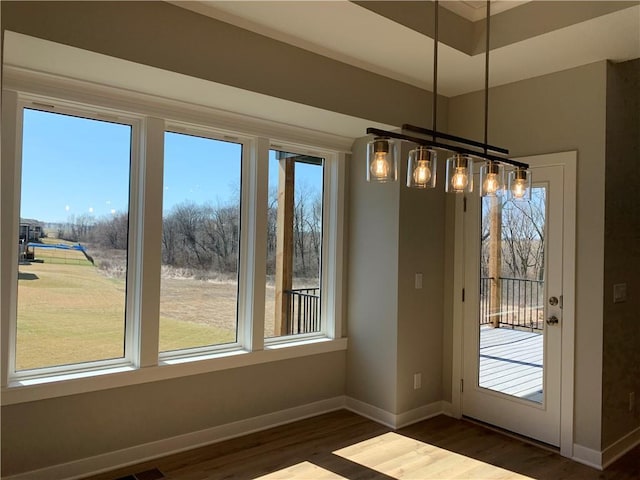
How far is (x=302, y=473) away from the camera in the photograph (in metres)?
3.02

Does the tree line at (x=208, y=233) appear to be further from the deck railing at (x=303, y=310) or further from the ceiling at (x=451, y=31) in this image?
the ceiling at (x=451, y=31)

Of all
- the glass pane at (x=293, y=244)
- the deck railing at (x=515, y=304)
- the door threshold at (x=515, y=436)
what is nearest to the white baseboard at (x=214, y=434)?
the door threshold at (x=515, y=436)

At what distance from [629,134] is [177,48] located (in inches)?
122

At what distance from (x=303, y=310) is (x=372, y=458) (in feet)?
4.42

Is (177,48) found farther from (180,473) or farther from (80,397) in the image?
(180,473)

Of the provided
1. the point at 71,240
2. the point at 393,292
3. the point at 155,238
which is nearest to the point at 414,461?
the point at 393,292

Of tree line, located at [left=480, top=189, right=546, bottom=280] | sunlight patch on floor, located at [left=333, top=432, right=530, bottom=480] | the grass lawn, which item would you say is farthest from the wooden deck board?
the grass lawn

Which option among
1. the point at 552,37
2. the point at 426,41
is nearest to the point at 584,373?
the point at 552,37

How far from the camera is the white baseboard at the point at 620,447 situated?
10.5 ft

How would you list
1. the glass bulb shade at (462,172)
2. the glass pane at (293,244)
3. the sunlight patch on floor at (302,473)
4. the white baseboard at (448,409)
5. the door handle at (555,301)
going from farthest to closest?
1. the white baseboard at (448,409)
2. the glass pane at (293,244)
3. the door handle at (555,301)
4. the sunlight patch on floor at (302,473)
5. the glass bulb shade at (462,172)

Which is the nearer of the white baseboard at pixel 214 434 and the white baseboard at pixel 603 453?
the white baseboard at pixel 214 434

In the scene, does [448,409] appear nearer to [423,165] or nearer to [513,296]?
[513,296]

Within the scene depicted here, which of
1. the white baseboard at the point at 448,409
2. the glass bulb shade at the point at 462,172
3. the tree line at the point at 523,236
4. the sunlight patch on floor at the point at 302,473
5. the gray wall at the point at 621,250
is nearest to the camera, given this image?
the glass bulb shade at the point at 462,172

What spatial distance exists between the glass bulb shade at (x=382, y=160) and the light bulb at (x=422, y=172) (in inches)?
4.6
